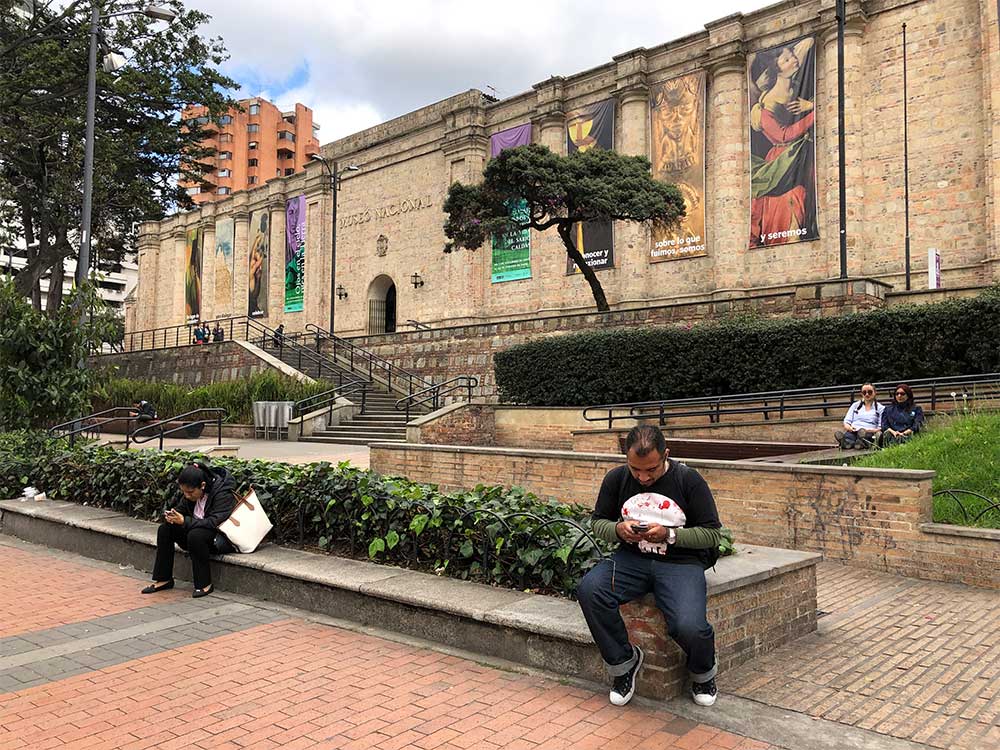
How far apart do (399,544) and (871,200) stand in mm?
21898

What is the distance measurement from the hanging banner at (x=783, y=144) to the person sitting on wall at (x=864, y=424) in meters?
15.1

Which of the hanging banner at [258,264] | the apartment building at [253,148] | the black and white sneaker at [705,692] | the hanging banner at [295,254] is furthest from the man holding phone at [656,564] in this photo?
the apartment building at [253,148]

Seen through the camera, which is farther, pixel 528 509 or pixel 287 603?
pixel 287 603

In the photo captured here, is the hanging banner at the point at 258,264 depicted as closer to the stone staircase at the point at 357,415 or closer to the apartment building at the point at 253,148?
the stone staircase at the point at 357,415

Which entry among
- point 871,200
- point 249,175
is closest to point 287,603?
point 871,200

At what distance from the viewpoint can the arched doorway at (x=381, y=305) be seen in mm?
39188

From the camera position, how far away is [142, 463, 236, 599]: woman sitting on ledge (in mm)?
6270

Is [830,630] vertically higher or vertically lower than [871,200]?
lower

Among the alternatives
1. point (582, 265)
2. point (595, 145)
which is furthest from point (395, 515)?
point (595, 145)

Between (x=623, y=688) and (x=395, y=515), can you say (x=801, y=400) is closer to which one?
(x=395, y=515)

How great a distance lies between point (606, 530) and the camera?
13.5 ft

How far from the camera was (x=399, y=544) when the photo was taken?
5.97 metres

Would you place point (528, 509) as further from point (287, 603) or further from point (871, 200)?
point (871, 200)

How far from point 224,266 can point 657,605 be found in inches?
1908
